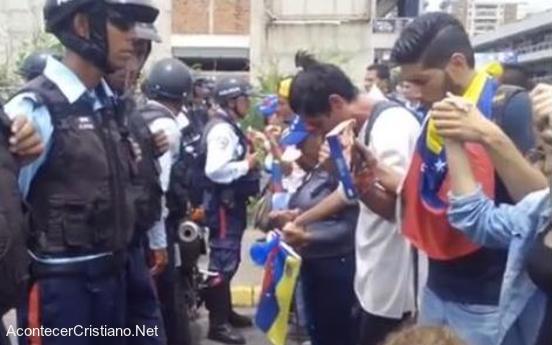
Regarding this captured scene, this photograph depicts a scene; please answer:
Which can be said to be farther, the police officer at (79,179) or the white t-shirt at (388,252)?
the white t-shirt at (388,252)

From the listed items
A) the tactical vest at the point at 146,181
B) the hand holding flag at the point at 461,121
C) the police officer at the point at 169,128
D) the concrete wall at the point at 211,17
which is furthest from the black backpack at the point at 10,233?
the concrete wall at the point at 211,17

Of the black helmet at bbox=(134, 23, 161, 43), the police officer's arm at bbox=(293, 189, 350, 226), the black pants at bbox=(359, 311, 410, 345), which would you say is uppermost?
the black helmet at bbox=(134, 23, 161, 43)

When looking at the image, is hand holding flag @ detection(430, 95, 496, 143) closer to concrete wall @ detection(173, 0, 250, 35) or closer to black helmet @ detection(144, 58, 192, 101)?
black helmet @ detection(144, 58, 192, 101)

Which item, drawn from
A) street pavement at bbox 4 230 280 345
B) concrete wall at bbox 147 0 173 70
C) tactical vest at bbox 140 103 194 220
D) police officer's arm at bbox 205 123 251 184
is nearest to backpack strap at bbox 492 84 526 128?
tactical vest at bbox 140 103 194 220

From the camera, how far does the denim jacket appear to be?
10.2ft

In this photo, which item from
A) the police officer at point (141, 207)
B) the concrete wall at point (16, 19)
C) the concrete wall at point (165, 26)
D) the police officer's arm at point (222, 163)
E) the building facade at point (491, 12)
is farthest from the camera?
the concrete wall at point (16, 19)

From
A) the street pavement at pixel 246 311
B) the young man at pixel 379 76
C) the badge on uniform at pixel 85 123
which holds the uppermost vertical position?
the badge on uniform at pixel 85 123

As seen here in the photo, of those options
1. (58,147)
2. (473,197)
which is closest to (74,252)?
(58,147)

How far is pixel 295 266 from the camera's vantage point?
499 cm

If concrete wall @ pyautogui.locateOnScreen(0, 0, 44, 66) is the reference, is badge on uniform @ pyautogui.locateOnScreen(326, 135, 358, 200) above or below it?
above

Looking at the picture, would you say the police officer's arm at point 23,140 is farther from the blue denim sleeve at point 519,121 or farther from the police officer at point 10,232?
the blue denim sleeve at point 519,121

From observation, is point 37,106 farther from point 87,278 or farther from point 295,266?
point 295,266

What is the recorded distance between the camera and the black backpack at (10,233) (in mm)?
3377

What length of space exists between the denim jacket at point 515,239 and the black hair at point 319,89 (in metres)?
1.54
